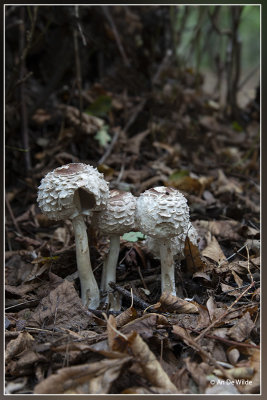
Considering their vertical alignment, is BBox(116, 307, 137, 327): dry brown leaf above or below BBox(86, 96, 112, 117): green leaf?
below

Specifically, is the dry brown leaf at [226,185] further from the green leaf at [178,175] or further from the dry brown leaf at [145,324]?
the dry brown leaf at [145,324]

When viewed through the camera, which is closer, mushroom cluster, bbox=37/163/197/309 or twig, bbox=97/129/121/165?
mushroom cluster, bbox=37/163/197/309

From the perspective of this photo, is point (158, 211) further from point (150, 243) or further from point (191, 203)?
point (191, 203)

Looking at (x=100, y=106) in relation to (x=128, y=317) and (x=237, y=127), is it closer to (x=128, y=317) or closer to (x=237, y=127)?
(x=237, y=127)

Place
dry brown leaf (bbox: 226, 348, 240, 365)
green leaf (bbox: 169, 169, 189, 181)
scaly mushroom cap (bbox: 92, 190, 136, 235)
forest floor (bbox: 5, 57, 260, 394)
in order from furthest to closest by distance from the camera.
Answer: green leaf (bbox: 169, 169, 189, 181)
scaly mushroom cap (bbox: 92, 190, 136, 235)
dry brown leaf (bbox: 226, 348, 240, 365)
forest floor (bbox: 5, 57, 260, 394)

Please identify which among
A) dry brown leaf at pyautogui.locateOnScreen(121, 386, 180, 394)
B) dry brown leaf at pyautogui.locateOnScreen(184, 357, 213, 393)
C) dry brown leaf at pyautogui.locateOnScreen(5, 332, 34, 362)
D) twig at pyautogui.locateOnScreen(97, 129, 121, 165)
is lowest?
dry brown leaf at pyautogui.locateOnScreen(5, 332, 34, 362)

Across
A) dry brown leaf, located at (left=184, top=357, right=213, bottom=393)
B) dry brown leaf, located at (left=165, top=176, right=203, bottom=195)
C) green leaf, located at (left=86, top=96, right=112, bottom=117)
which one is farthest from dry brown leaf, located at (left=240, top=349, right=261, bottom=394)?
green leaf, located at (left=86, top=96, right=112, bottom=117)

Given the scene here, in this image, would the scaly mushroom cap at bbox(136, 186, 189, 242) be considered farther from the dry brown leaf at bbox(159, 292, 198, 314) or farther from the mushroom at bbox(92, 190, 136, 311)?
the dry brown leaf at bbox(159, 292, 198, 314)
